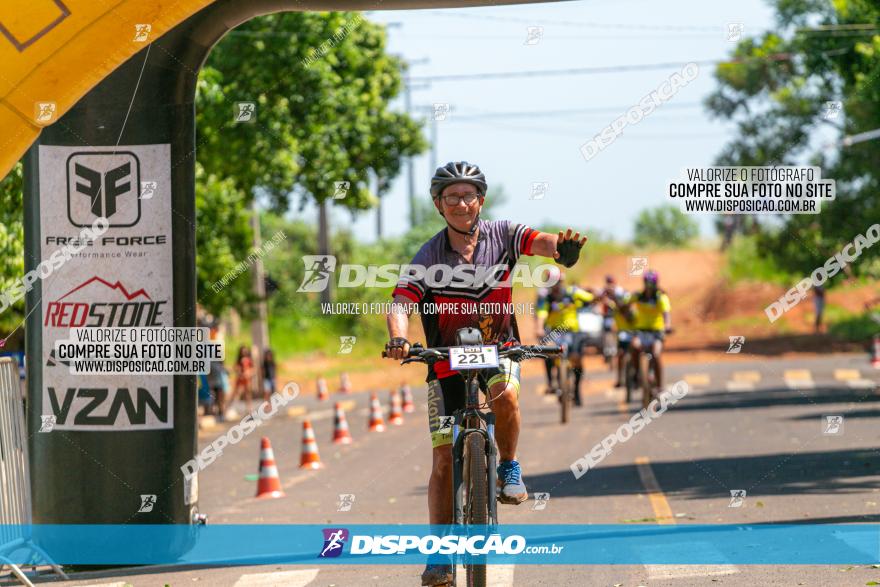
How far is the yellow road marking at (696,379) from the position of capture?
33562mm

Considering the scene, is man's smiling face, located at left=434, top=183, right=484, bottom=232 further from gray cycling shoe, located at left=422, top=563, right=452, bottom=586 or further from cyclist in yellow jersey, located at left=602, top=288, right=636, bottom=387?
cyclist in yellow jersey, located at left=602, top=288, right=636, bottom=387

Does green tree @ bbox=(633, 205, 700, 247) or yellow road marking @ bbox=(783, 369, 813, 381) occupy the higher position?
green tree @ bbox=(633, 205, 700, 247)

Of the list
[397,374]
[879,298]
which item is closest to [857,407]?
[397,374]

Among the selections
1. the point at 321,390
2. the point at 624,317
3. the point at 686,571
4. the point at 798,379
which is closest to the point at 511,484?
the point at 686,571

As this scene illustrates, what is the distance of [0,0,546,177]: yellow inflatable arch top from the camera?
8.45 m

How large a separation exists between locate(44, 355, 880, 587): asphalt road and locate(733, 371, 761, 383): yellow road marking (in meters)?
4.66

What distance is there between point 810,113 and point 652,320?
30361 mm

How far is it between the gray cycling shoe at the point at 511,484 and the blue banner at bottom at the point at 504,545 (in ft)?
4.92

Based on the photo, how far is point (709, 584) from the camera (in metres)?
8.84

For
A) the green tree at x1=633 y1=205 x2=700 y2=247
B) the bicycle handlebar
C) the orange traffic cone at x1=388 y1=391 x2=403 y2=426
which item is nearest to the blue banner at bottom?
the bicycle handlebar

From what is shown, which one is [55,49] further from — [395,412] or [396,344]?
[395,412]

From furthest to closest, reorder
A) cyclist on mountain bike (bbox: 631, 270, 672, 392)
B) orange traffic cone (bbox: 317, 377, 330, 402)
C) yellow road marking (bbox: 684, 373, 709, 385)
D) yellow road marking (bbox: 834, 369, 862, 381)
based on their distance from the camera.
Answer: orange traffic cone (bbox: 317, 377, 330, 402), yellow road marking (bbox: 684, 373, 709, 385), yellow road marking (bbox: 834, 369, 862, 381), cyclist on mountain bike (bbox: 631, 270, 672, 392)

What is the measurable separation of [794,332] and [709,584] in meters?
47.3

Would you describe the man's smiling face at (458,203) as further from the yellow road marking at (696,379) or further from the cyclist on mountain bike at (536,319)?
the yellow road marking at (696,379)
